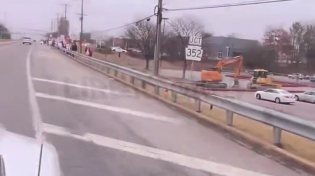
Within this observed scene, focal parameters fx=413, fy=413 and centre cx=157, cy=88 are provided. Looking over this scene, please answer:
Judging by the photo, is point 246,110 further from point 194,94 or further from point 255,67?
point 255,67

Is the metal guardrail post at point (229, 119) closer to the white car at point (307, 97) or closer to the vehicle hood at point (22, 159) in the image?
the vehicle hood at point (22, 159)

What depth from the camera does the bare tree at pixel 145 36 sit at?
67.9 metres

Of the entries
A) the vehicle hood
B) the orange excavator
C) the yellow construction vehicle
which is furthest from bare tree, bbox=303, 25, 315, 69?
the vehicle hood

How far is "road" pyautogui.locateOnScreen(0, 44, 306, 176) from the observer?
592cm

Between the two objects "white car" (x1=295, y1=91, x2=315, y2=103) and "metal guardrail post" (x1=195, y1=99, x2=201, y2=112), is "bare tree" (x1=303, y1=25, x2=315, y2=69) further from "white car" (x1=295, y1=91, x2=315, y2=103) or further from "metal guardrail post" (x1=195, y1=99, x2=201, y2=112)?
"metal guardrail post" (x1=195, y1=99, x2=201, y2=112)

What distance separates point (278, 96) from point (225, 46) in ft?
101

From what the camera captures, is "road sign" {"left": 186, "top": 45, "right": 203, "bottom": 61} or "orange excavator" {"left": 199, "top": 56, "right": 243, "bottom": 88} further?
Answer: "orange excavator" {"left": 199, "top": 56, "right": 243, "bottom": 88}

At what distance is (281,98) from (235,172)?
55.8 feet

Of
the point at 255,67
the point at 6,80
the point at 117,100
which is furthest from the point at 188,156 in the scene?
the point at 255,67

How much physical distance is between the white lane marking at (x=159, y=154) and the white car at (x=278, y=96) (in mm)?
16113

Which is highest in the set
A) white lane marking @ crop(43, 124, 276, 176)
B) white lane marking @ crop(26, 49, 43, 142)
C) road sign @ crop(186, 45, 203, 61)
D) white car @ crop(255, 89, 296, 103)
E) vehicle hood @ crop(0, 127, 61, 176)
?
road sign @ crop(186, 45, 203, 61)

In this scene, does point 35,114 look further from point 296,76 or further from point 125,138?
point 296,76

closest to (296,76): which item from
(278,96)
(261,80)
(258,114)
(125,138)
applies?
(261,80)

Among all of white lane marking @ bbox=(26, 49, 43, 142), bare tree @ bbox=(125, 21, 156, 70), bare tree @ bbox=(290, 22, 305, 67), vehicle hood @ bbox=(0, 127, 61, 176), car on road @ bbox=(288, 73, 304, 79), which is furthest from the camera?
bare tree @ bbox=(125, 21, 156, 70)
